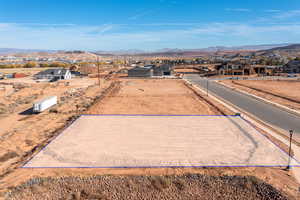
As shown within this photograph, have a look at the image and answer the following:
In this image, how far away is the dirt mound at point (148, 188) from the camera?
952 centimetres

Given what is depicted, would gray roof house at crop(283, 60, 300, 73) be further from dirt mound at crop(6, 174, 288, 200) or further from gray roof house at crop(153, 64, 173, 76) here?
dirt mound at crop(6, 174, 288, 200)

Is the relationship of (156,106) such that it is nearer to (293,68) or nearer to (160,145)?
(160,145)

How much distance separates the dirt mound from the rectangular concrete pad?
1.40 m

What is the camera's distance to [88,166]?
11.7 m

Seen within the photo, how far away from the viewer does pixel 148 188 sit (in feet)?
32.7

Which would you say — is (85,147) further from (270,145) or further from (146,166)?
(270,145)

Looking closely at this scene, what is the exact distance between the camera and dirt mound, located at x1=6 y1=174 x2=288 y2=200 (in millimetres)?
9523

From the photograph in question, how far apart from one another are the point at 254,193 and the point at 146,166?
5124 mm

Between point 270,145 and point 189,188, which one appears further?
point 270,145

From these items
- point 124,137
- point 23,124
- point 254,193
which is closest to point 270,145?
point 254,193

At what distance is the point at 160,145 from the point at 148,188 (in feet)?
15.2

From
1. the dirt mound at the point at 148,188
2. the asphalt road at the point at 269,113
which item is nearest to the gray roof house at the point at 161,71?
the asphalt road at the point at 269,113

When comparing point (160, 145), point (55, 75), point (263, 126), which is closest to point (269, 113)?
point (263, 126)

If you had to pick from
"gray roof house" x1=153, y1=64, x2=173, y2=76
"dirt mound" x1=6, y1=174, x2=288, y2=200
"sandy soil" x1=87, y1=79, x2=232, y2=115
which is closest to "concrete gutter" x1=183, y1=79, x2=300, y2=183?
"sandy soil" x1=87, y1=79, x2=232, y2=115
